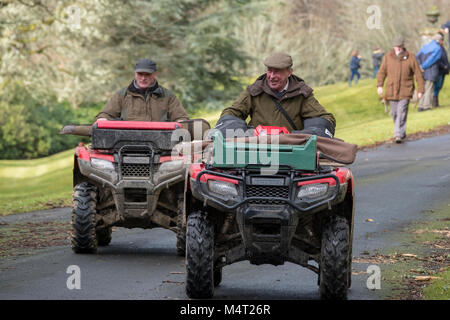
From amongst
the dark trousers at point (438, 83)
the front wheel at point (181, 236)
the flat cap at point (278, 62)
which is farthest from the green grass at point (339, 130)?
the flat cap at point (278, 62)

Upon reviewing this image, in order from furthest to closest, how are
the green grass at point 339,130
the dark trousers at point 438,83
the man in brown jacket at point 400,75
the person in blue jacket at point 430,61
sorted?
1. the dark trousers at point 438,83
2. the person in blue jacket at point 430,61
3. the man in brown jacket at point 400,75
4. the green grass at point 339,130

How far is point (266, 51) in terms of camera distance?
5825cm

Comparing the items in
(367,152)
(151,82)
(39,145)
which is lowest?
(39,145)

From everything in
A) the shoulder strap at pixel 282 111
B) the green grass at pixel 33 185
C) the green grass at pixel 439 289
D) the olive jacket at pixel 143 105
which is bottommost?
the green grass at pixel 33 185

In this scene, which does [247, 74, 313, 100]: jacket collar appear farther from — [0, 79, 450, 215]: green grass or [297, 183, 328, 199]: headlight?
[0, 79, 450, 215]: green grass

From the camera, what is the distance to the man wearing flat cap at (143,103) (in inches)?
465

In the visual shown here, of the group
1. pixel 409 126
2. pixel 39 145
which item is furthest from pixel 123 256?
pixel 39 145

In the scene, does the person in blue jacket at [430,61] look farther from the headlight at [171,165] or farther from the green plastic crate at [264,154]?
the green plastic crate at [264,154]

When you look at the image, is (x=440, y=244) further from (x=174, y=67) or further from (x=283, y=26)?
(x=283, y=26)

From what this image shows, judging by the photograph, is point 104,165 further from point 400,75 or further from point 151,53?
point 151,53

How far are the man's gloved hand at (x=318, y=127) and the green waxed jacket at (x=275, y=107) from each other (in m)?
0.11

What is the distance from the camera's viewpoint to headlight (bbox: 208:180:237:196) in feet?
25.3

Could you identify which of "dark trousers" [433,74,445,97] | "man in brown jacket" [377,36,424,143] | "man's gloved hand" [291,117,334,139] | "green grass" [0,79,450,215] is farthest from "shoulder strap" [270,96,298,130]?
"dark trousers" [433,74,445,97]

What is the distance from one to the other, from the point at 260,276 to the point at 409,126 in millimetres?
17727
